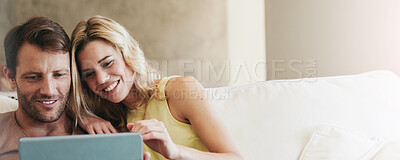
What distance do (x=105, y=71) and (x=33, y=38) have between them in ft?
0.67

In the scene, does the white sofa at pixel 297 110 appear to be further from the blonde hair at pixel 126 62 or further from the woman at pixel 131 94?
the blonde hair at pixel 126 62

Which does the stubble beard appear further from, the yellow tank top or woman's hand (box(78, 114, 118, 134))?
the yellow tank top

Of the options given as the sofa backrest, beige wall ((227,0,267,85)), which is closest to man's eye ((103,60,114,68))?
the sofa backrest

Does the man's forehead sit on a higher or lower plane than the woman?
higher

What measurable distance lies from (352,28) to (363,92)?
0.53 m

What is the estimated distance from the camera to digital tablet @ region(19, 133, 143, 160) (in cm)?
74

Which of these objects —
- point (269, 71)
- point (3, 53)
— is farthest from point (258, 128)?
point (269, 71)

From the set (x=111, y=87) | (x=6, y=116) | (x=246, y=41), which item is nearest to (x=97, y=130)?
(x=111, y=87)

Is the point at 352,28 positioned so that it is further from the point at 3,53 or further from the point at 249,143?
the point at 3,53

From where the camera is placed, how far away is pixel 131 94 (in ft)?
3.88

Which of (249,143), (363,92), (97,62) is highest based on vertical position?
(97,62)

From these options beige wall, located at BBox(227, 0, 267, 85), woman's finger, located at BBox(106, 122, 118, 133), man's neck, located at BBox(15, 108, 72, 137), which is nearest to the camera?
man's neck, located at BBox(15, 108, 72, 137)

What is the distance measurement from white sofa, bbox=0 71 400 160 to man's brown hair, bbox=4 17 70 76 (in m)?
0.47

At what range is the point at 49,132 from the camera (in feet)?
3.41
